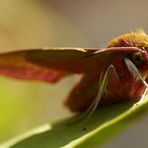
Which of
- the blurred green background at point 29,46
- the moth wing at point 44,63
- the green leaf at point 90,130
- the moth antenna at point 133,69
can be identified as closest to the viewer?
the green leaf at point 90,130

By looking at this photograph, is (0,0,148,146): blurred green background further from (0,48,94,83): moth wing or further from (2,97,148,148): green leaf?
(2,97,148,148): green leaf

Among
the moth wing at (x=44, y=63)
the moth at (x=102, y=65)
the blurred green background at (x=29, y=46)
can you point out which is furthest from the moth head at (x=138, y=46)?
the blurred green background at (x=29, y=46)

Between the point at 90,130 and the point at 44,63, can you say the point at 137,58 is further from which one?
the point at 90,130

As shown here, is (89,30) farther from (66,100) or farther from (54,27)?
(66,100)

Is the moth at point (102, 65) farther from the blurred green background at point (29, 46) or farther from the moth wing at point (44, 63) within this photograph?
the blurred green background at point (29, 46)

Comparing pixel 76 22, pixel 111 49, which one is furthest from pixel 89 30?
pixel 111 49

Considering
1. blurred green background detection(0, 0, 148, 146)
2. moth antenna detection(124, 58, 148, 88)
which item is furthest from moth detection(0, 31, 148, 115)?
blurred green background detection(0, 0, 148, 146)

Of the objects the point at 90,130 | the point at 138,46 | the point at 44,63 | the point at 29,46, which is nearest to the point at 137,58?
the point at 138,46
